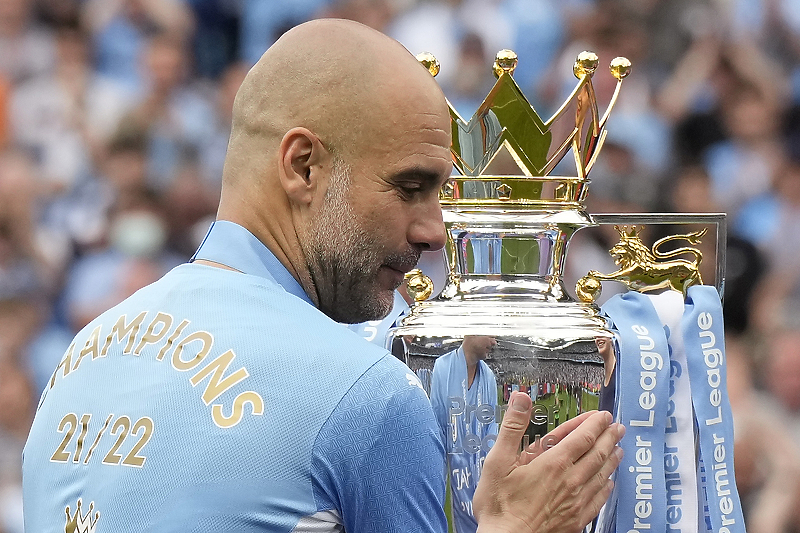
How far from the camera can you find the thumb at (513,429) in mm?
1334

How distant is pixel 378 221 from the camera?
134 centimetres

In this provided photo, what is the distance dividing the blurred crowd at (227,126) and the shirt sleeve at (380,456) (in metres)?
2.98

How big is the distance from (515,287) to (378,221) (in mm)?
374

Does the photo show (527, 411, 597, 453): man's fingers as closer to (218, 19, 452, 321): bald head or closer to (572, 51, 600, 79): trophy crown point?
(218, 19, 452, 321): bald head

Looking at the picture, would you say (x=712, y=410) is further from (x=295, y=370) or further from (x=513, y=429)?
(x=295, y=370)

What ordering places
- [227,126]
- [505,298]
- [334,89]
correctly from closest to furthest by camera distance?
[334,89]
[505,298]
[227,126]

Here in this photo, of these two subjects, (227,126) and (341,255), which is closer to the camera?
(341,255)

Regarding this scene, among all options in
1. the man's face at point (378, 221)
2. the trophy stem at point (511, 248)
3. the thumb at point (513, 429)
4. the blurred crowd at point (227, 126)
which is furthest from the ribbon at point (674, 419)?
the blurred crowd at point (227, 126)

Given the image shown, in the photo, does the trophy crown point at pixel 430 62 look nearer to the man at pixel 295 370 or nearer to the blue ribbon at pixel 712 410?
the man at pixel 295 370

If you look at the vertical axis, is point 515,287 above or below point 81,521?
above

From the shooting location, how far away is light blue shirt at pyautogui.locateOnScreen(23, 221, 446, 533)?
3.67ft

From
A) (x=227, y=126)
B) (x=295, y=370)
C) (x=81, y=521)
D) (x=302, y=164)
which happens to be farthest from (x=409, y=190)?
(x=227, y=126)

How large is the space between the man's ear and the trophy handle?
22.7 inches

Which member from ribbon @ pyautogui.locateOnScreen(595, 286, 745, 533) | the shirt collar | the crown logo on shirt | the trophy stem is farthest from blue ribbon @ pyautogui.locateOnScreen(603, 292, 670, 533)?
the crown logo on shirt
